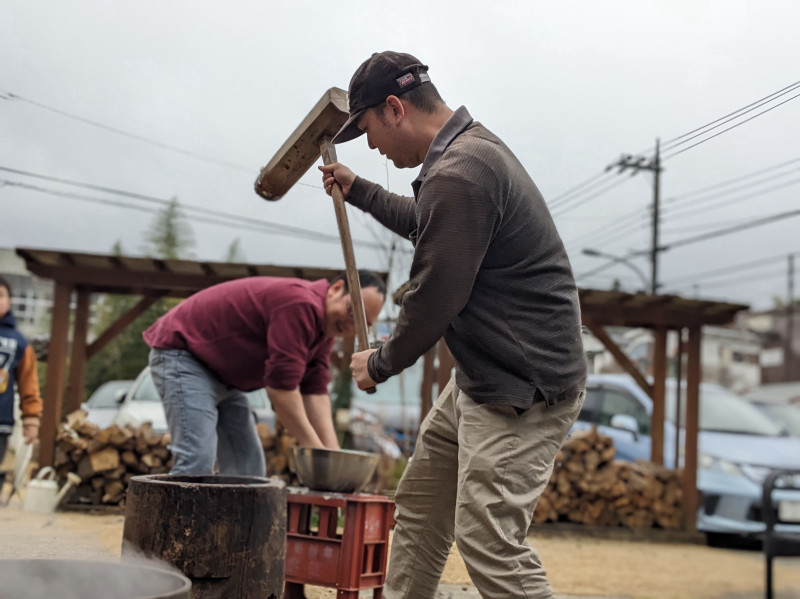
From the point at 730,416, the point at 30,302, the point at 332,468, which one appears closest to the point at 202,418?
the point at 332,468

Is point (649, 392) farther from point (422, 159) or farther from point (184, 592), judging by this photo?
point (184, 592)

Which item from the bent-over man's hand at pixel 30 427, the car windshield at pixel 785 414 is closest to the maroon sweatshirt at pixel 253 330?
the bent-over man's hand at pixel 30 427

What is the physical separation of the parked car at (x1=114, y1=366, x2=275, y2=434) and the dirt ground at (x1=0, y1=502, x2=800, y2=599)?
3.61 feet

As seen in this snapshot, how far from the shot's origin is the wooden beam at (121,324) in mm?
6918

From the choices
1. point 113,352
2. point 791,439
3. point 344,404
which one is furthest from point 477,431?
point 113,352

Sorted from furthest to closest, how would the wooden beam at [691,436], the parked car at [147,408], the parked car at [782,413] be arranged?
the parked car at [782,413], the wooden beam at [691,436], the parked car at [147,408]

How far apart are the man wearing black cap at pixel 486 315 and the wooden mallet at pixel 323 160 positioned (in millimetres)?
363

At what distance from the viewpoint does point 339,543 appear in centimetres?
302

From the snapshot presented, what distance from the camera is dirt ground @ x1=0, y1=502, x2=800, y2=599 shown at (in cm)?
450

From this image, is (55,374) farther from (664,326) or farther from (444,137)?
(444,137)

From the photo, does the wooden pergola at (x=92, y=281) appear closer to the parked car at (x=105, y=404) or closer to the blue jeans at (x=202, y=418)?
the parked car at (x=105, y=404)

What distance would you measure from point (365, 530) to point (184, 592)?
1.58 m

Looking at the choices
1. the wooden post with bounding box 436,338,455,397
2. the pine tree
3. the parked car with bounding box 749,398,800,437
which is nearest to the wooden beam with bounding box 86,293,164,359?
the pine tree

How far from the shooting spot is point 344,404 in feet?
31.5
